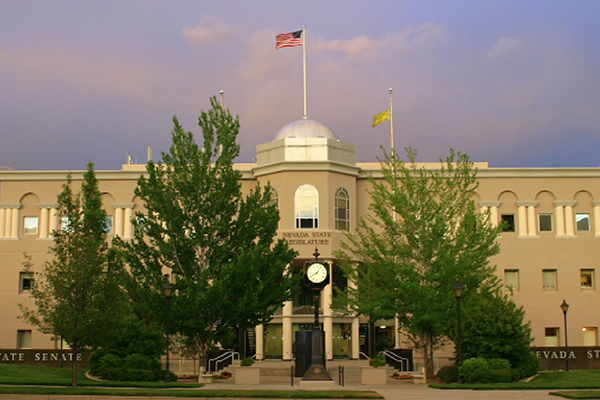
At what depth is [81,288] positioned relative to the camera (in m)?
26.0

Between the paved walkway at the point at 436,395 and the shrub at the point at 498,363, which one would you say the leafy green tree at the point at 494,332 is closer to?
the shrub at the point at 498,363

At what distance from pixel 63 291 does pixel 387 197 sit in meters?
16.0

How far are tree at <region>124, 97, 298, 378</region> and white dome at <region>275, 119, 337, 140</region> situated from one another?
1432cm

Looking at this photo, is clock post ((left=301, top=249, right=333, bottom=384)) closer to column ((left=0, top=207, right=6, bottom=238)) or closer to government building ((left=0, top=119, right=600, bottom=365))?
government building ((left=0, top=119, right=600, bottom=365))

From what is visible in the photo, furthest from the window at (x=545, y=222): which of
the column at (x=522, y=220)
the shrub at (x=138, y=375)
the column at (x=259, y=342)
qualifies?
the shrub at (x=138, y=375)

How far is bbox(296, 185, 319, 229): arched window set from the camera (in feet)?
147

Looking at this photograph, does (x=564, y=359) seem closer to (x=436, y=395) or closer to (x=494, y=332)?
(x=494, y=332)

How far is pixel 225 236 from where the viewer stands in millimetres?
32125

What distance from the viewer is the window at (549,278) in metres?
47.9

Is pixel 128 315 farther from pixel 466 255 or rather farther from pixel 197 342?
pixel 466 255

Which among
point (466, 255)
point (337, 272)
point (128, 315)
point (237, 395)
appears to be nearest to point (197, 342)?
point (128, 315)

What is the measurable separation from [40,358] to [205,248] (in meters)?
15.2

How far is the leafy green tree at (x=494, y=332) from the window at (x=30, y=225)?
29950 millimetres

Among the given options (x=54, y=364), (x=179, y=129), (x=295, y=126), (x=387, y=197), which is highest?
(x=295, y=126)
